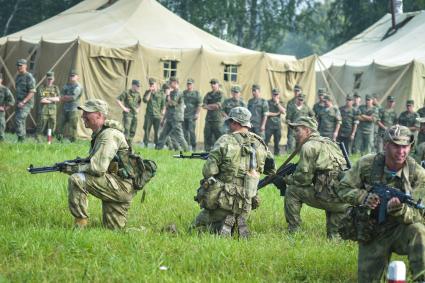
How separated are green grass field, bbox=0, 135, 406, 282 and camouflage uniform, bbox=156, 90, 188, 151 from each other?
9.62 meters

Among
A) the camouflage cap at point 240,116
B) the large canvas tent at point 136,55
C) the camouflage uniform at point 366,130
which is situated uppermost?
the large canvas tent at point 136,55

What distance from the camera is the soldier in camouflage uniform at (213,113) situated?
71.1 feet

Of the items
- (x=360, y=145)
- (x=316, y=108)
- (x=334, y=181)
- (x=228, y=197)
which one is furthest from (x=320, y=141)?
(x=360, y=145)

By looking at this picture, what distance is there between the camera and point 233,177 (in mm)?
10086

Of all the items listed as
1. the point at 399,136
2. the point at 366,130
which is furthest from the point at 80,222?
the point at 366,130

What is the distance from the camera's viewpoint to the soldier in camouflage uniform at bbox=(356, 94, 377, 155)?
953 inches

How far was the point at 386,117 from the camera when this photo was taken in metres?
24.5

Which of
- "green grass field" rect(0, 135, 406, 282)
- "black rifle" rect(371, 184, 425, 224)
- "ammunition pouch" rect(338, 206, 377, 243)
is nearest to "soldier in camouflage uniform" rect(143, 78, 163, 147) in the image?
"green grass field" rect(0, 135, 406, 282)

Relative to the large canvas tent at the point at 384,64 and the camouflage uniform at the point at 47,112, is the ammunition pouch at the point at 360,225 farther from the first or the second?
the large canvas tent at the point at 384,64

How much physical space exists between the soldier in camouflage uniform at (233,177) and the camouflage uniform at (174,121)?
11.5 meters

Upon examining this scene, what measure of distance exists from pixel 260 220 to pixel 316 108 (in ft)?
39.0

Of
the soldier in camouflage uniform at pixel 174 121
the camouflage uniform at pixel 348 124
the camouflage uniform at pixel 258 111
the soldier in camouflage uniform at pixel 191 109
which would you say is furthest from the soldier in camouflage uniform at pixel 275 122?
the soldier in camouflage uniform at pixel 174 121

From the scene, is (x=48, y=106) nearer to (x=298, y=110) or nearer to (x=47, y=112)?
(x=47, y=112)

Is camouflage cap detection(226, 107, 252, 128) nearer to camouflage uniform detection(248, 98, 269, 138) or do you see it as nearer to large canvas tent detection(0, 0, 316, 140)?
camouflage uniform detection(248, 98, 269, 138)
